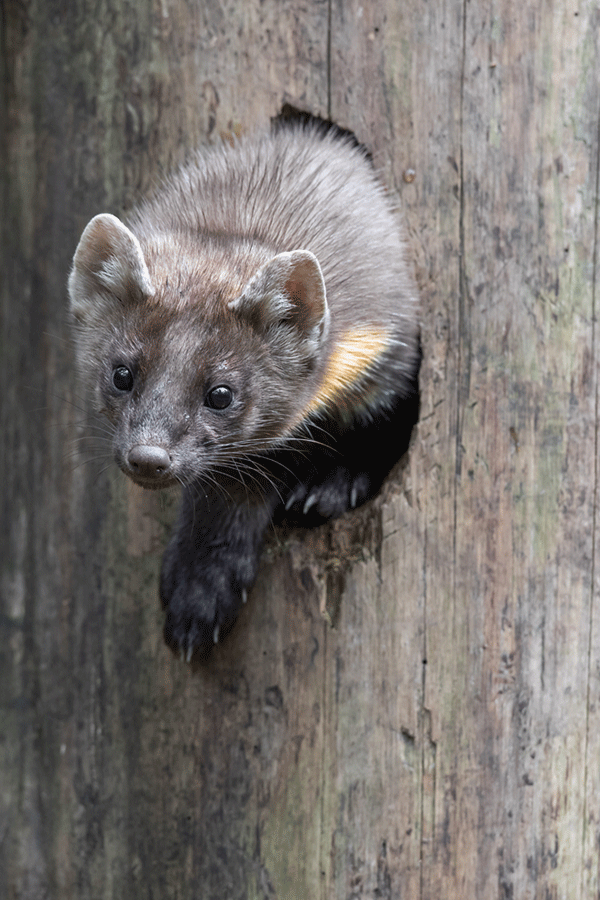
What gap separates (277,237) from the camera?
2.79 meters

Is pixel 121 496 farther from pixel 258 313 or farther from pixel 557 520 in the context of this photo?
pixel 557 520

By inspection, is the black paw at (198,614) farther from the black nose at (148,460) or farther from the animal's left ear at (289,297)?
the animal's left ear at (289,297)

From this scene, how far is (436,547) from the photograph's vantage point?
2848mm

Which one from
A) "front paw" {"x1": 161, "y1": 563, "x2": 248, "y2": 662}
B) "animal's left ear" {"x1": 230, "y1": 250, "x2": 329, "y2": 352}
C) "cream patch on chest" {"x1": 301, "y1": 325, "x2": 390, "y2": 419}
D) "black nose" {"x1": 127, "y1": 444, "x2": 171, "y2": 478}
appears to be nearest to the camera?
"black nose" {"x1": 127, "y1": 444, "x2": 171, "y2": 478}

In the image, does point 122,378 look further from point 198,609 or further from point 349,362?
point 198,609

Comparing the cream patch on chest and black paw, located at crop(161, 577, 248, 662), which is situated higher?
the cream patch on chest

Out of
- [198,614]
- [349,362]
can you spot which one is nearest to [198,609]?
[198,614]

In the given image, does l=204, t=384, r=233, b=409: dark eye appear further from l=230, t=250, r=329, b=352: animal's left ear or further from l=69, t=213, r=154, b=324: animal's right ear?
l=69, t=213, r=154, b=324: animal's right ear

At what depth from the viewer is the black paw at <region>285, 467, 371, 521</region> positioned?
3031mm

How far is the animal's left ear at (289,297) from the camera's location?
2430mm

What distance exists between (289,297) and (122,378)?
513 millimetres

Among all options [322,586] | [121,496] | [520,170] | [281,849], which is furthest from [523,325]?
[281,849]

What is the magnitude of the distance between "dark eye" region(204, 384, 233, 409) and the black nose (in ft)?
0.77

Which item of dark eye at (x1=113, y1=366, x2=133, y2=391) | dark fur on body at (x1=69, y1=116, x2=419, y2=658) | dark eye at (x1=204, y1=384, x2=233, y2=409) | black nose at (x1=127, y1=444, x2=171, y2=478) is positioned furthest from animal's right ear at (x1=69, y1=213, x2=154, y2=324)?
black nose at (x1=127, y1=444, x2=171, y2=478)
